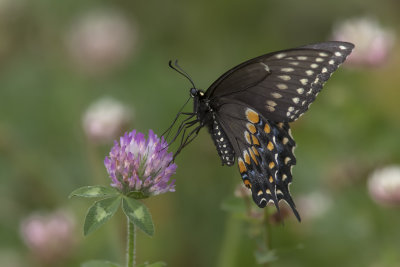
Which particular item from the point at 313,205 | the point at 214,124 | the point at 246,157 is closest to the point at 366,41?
the point at 313,205

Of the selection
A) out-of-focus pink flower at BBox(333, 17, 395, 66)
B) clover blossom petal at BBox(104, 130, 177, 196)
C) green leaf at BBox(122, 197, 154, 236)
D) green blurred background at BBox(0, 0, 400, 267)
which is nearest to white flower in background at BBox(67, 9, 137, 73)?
green blurred background at BBox(0, 0, 400, 267)

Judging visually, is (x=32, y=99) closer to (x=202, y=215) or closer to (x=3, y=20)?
(x=3, y=20)

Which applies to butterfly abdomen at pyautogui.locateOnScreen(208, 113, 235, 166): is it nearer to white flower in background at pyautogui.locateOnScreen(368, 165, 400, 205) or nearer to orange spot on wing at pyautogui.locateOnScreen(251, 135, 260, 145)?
orange spot on wing at pyautogui.locateOnScreen(251, 135, 260, 145)

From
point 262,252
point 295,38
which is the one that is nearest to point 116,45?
point 295,38

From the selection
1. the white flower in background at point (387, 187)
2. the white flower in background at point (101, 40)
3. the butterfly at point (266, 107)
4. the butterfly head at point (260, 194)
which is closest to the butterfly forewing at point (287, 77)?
the butterfly at point (266, 107)

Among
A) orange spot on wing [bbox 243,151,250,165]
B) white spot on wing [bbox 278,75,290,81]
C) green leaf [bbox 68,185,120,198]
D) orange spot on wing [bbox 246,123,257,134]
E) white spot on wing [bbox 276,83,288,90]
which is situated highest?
Answer: white spot on wing [bbox 278,75,290,81]

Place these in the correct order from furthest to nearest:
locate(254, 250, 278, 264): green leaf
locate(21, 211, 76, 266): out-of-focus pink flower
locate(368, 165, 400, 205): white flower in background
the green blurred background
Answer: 1. the green blurred background
2. locate(21, 211, 76, 266): out-of-focus pink flower
3. locate(368, 165, 400, 205): white flower in background
4. locate(254, 250, 278, 264): green leaf
